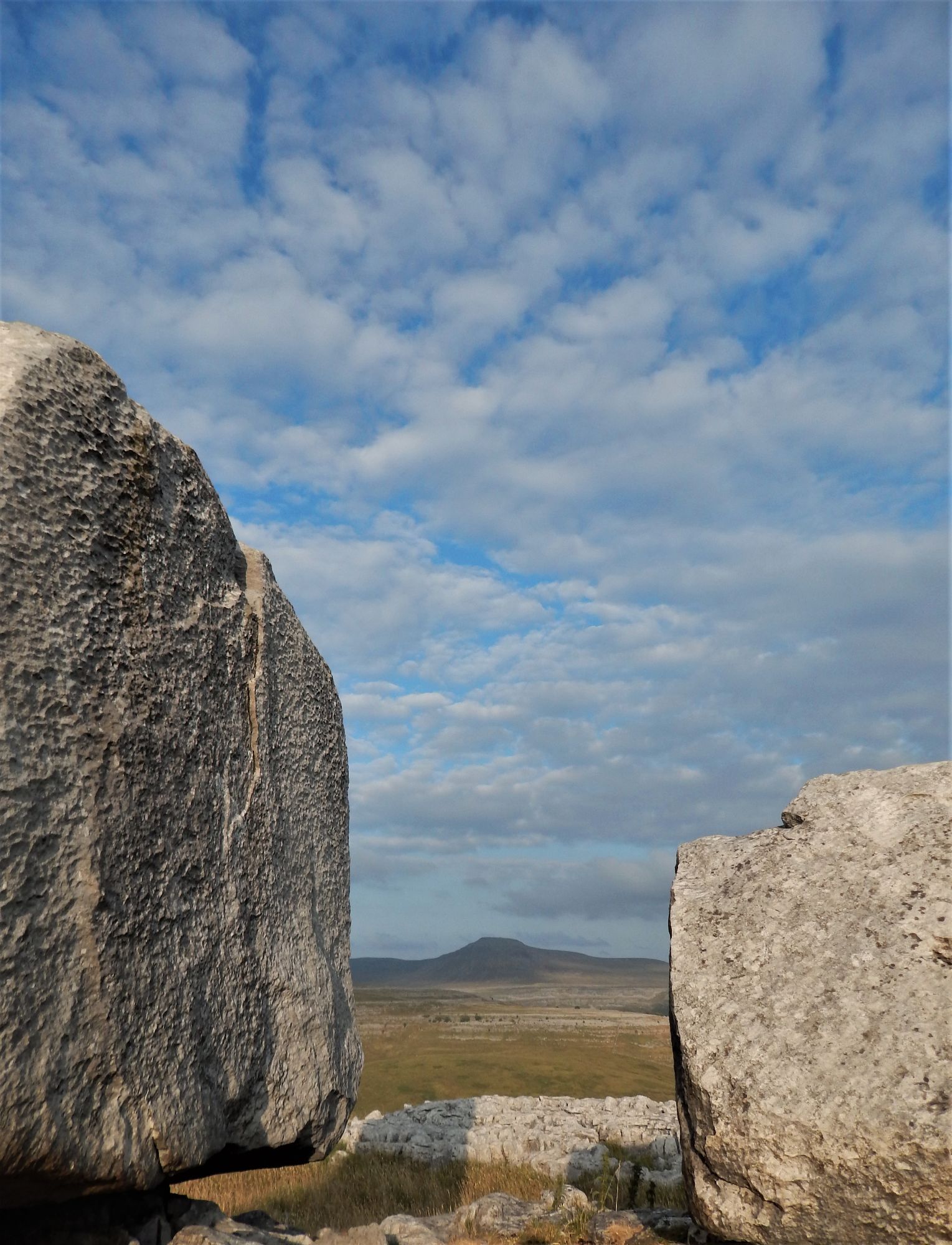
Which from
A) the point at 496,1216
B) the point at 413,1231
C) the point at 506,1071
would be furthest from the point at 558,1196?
the point at 506,1071

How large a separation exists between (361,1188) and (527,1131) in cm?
257

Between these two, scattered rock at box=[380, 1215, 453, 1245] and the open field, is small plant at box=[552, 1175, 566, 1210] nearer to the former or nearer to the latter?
scattered rock at box=[380, 1215, 453, 1245]

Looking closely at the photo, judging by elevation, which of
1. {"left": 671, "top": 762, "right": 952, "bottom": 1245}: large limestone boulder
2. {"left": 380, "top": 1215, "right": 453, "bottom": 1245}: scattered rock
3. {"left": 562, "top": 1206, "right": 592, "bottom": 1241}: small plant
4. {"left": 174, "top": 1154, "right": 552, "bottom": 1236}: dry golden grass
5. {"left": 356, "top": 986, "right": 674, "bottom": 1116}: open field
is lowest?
{"left": 356, "top": 986, "right": 674, "bottom": 1116}: open field

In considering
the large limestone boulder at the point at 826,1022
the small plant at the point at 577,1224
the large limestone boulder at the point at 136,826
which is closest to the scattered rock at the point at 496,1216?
the small plant at the point at 577,1224

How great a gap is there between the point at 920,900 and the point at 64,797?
160 inches

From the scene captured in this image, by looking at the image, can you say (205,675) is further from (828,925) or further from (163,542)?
(828,925)

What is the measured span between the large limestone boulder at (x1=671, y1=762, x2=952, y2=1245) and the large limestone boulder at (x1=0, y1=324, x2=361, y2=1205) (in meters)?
2.26

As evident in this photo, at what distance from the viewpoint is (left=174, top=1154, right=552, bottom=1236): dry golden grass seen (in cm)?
826

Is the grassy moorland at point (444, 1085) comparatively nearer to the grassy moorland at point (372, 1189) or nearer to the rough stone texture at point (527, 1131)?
the grassy moorland at point (372, 1189)

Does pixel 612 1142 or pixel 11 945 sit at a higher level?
pixel 11 945

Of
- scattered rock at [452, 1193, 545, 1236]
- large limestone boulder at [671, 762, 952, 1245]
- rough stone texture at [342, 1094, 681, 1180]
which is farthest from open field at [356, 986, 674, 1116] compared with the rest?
large limestone boulder at [671, 762, 952, 1245]

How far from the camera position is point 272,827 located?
5.28 meters

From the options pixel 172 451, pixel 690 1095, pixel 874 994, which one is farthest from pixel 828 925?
pixel 172 451

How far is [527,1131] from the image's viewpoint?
11109 mm
